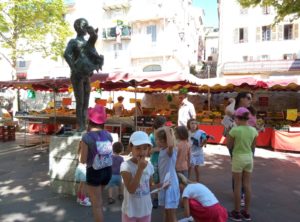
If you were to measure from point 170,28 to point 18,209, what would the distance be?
26.8 m

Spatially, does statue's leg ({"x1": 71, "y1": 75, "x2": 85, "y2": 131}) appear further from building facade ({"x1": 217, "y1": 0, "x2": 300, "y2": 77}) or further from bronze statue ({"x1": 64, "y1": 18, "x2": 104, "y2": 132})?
building facade ({"x1": 217, "y1": 0, "x2": 300, "y2": 77})

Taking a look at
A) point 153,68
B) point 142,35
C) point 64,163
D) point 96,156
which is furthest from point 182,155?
point 142,35

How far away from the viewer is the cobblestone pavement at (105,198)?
15.3ft

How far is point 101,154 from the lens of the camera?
Result: 367 cm

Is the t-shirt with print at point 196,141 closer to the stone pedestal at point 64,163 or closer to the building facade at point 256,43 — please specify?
the stone pedestal at point 64,163

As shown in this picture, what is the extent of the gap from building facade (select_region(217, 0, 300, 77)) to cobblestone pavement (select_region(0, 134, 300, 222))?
757 inches

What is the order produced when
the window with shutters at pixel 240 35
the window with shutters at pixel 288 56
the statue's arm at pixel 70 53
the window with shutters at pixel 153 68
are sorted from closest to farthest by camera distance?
1. the statue's arm at pixel 70 53
2. the window with shutters at pixel 288 56
3. the window with shutters at pixel 240 35
4. the window with shutters at pixel 153 68

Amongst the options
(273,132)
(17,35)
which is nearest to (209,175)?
(273,132)

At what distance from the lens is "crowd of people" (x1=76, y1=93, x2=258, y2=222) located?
2842mm

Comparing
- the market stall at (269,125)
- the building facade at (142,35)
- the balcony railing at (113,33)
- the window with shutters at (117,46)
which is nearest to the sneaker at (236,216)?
the market stall at (269,125)

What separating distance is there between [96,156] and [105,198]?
200cm

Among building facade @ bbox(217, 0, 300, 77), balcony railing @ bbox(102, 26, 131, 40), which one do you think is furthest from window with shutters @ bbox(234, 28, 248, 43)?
balcony railing @ bbox(102, 26, 131, 40)

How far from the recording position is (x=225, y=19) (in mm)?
30875

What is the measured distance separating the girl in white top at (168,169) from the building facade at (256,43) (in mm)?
25259
